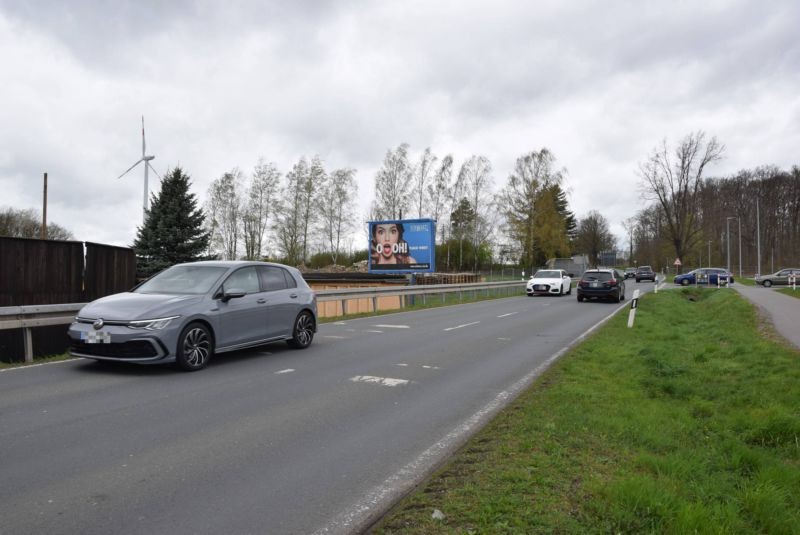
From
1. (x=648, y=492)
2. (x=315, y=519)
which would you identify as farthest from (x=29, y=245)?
(x=648, y=492)

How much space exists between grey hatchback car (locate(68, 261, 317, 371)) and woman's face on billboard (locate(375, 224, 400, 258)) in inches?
887

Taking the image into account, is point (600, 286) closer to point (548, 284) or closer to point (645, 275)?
point (548, 284)

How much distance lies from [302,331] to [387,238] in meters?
23.1

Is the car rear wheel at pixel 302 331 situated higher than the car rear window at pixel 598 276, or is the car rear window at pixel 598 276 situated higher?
the car rear window at pixel 598 276

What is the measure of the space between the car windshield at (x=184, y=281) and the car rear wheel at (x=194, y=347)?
0.62 meters

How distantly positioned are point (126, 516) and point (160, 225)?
33333 mm

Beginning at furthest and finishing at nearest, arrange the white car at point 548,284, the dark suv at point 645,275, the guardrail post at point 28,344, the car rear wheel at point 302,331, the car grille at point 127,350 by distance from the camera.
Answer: the dark suv at point 645,275
the white car at point 548,284
the car rear wheel at point 302,331
the guardrail post at point 28,344
the car grille at point 127,350

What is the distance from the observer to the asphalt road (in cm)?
344

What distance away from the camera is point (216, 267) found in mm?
8992

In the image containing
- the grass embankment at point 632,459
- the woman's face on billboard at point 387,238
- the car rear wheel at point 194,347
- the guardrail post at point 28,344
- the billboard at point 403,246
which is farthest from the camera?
the woman's face on billboard at point 387,238

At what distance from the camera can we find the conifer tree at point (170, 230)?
33781mm

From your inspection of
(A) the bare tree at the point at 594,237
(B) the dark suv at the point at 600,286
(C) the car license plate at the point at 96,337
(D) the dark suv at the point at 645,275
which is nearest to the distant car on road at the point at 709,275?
(D) the dark suv at the point at 645,275

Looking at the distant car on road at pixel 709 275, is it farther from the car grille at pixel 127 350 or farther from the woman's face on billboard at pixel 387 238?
the car grille at pixel 127 350

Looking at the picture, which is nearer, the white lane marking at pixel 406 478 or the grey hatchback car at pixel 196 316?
the white lane marking at pixel 406 478
